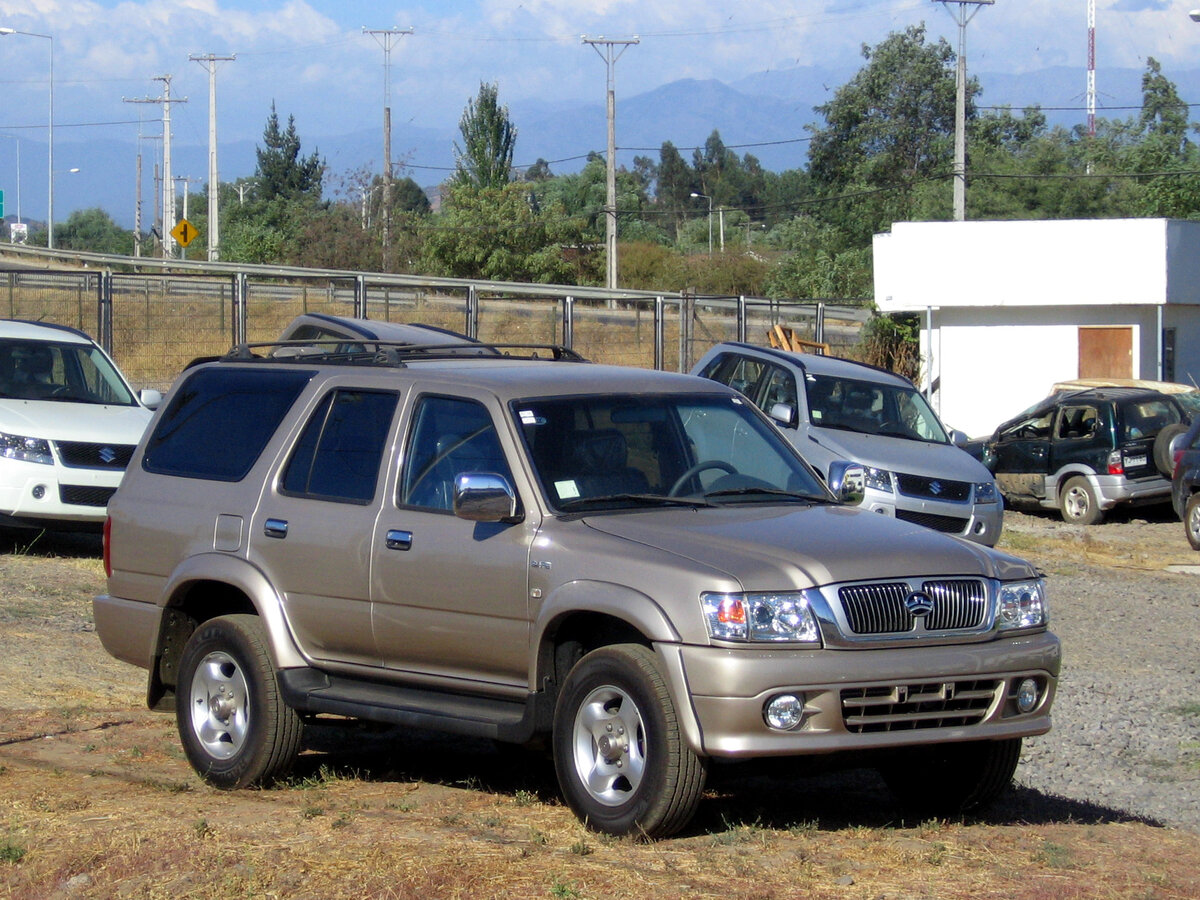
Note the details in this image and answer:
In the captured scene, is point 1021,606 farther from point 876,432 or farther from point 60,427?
point 60,427

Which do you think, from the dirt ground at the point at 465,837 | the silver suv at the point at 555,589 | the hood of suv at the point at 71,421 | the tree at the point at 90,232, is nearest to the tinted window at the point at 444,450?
the silver suv at the point at 555,589

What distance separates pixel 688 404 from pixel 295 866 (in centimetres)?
269

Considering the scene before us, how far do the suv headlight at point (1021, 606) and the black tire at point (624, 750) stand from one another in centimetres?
133

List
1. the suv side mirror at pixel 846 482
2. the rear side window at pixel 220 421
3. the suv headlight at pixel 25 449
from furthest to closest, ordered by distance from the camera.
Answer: the suv headlight at pixel 25 449 → the rear side window at pixel 220 421 → the suv side mirror at pixel 846 482

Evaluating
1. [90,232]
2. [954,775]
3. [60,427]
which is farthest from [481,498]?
[90,232]

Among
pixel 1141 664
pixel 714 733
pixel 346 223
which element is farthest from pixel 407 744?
pixel 346 223

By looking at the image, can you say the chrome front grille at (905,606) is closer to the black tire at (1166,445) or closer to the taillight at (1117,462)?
the black tire at (1166,445)

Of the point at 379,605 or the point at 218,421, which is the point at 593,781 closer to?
the point at 379,605

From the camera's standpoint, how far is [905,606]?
214 inches

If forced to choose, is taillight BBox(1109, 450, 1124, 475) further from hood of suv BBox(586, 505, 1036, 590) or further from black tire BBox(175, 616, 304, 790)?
black tire BBox(175, 616, 304, 790)

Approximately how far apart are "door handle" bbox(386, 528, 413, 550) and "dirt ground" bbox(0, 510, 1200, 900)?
1.06m

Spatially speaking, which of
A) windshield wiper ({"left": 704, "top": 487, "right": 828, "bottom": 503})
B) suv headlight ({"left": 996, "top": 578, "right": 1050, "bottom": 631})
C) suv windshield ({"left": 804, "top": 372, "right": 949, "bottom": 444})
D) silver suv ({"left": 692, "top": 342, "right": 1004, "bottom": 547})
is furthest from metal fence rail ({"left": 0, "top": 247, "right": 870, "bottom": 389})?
suv headlight ({"left": 996, "top": 578, "right": 1050, "bottom": 631})

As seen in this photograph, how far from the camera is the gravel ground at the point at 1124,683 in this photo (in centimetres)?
712

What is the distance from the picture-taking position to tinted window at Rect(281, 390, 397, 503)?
6.54m
